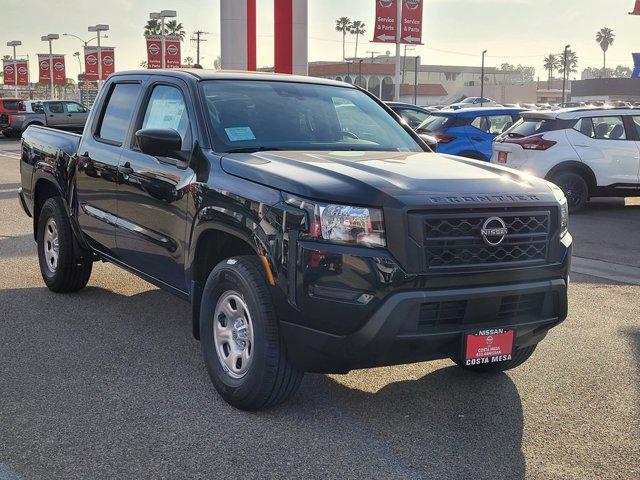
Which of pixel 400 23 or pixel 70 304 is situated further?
pixel 400 23

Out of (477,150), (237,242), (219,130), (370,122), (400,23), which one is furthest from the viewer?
(400,23)

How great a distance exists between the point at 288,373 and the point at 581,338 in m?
2.68

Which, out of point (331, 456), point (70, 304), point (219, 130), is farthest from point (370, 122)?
point (70, 304)

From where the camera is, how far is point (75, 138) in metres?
Answer: 6.57

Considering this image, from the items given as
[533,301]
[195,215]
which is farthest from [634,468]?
[195,215]

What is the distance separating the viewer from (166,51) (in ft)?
145

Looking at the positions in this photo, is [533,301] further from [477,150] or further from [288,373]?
[477,150]

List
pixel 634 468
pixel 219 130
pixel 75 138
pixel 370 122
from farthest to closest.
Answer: pixel 75 138 < pixel 370 122 < pixel 219 130 < pixel 634 468

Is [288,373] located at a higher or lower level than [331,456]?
higher

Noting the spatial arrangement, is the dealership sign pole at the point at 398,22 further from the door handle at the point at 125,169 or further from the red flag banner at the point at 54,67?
the red flag banner at the point at 54,67

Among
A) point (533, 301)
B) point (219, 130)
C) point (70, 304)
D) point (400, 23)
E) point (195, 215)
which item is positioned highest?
point (400, 23)

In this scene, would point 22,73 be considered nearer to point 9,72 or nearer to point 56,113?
point 9,72

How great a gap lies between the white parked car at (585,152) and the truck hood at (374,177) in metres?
8.01

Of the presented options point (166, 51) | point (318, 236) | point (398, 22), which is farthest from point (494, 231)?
point (166, 51)
